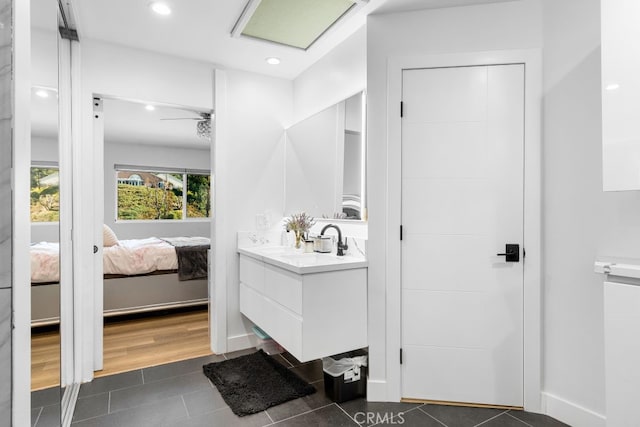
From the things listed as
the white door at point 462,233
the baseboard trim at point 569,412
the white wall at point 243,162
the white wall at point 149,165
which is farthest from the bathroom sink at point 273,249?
the white wall at point 149,165

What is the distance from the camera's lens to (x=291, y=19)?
244 centimetres

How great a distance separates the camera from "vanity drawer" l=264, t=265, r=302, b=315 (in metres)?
2.14

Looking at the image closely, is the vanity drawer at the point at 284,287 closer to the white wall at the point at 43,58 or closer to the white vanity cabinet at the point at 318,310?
the white vanity cabinet at the point at 318,310

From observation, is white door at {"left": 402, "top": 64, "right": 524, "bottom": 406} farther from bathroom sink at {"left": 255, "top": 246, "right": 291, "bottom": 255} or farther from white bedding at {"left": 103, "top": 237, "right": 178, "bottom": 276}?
white bedding at {"left": 103, "top": 237, "right": 178, "bottom": 276}

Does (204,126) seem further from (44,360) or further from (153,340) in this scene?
(44,360)

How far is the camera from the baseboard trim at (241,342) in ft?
10.2

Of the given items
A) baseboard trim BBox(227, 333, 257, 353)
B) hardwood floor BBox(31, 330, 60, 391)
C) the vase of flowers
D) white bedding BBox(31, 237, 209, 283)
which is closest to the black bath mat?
baseboard trim BBox(227, 333, 257, 353)

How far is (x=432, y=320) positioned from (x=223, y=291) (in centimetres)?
179

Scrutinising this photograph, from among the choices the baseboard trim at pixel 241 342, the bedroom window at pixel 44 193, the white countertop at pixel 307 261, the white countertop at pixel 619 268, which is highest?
the bedroom window at pixel 44 193

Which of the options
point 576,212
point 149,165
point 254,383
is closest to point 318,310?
point 254,383

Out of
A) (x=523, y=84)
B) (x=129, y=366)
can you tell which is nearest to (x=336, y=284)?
(x=523, y=84)

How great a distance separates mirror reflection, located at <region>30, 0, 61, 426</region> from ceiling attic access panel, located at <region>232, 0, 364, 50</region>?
114 centimetres

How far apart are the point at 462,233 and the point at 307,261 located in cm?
100

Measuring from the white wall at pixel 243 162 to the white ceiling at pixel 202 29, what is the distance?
24 cm
